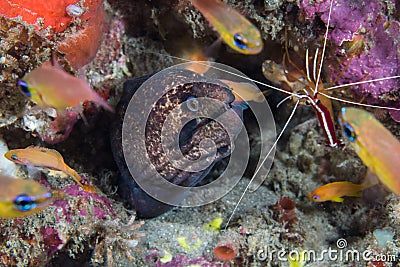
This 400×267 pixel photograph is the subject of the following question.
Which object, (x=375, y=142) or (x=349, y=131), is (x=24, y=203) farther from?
(x=375, y=142)

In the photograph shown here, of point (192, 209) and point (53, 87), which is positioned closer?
point (53, 87)

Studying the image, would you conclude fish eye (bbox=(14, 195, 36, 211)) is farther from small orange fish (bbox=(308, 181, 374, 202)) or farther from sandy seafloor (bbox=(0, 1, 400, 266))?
small orange fish (bbox=(308, 181, 374, 202))

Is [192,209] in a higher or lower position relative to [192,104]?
lower

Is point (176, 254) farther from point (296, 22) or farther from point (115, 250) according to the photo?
point (296, 22)

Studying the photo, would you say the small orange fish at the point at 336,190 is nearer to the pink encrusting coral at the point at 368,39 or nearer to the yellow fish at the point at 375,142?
the pink encrusting coral at the point at 368,39

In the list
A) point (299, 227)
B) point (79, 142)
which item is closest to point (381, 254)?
point (299, 227)

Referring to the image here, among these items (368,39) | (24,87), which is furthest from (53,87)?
(368,39)

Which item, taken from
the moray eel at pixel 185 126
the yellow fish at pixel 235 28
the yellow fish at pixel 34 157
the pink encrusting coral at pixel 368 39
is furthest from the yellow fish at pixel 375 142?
the yellow fish at pixel 34 157

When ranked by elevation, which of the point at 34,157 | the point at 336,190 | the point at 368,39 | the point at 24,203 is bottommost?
the point at 336,190
